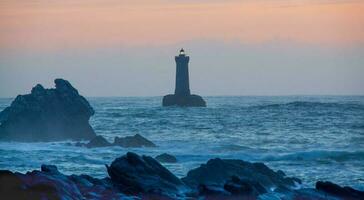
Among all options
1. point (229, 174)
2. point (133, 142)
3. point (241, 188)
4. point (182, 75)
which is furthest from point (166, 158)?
point (182, 75)

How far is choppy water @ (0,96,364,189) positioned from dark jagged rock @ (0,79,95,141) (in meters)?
2.78

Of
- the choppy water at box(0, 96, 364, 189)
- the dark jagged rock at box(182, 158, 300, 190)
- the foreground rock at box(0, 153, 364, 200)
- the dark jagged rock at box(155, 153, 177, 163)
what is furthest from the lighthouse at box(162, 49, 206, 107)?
the foreground rock at box(0, 153, 364, 200)

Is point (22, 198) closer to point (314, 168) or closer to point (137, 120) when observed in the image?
point (314, 168)

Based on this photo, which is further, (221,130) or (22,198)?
(221,130)

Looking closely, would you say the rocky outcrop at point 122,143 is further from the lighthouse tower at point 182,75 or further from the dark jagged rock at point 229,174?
the lighthouse tower at point 182,75

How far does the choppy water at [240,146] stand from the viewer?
4044 centimetres

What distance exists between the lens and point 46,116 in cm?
6084

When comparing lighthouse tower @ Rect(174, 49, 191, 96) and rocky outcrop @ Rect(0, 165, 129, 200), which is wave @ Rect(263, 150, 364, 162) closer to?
rocky outcrop @ Rect(0, 165, 129, 200)

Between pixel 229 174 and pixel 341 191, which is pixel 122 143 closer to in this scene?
pixel 229 174

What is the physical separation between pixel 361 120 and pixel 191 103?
35174mm

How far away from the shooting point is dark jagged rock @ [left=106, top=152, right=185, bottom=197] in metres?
26.3

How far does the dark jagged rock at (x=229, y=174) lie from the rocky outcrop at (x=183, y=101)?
73966mm

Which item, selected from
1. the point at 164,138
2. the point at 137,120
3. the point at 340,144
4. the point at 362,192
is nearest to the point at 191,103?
the point at 137,120

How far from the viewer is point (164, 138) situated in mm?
63438
